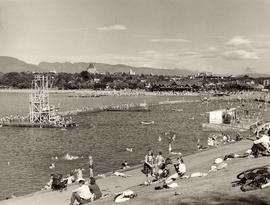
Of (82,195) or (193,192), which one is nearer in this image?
(193,192)

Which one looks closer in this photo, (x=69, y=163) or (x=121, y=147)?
(x=69, y=163)

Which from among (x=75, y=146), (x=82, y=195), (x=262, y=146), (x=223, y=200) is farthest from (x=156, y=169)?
(x=75, y=146)

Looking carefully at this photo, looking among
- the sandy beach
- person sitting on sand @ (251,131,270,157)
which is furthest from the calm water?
person sitting on sand @ (251,131,270,157)

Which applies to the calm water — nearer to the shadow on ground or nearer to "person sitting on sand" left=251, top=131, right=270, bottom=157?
"person sitting on sand" left=251, top=131, right=270, bottom=157

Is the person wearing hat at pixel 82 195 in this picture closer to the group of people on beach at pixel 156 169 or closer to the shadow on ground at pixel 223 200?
the shadow on ground at pixel 223 200

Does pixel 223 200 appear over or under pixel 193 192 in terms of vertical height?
over

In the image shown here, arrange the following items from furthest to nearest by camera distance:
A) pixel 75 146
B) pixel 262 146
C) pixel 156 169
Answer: pixel 75 146, pixel 156 169, pixel 262 146

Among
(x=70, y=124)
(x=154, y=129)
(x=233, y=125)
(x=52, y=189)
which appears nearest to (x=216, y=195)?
(x=52, y=189)

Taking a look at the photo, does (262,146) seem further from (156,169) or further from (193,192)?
(193,192)

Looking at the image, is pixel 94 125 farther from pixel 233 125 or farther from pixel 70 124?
pixel 233 125

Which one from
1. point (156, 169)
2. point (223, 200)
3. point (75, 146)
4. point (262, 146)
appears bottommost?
point (75, 146)

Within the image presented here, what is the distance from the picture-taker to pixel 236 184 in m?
20.3

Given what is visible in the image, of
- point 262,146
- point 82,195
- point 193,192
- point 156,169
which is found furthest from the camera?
point 156,169

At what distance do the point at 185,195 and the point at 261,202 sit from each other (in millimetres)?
3328
